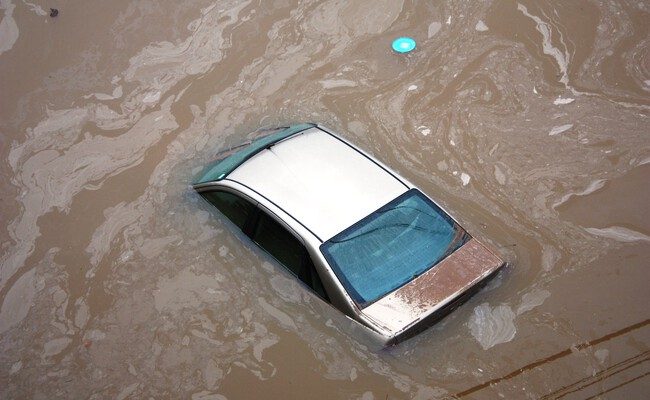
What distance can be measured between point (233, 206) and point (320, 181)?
1.00 meters

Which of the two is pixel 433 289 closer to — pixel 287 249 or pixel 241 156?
pixel 287 249

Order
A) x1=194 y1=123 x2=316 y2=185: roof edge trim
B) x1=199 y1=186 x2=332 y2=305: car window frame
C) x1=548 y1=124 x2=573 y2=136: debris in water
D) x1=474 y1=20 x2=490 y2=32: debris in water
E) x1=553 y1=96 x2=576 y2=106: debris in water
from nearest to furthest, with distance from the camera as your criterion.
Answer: x1=199 y1=186 x2=332 y2=305: car window frame → x1=194 y1=123 x2=316 y2=185: roof edge trim → x1=548 y1=124 x2=573 y2=136: debris in water → x1=553 y1=96 x2=576 y2=106: debris in water → x1=474 y1=20 x2=490 y2=32: debris in water

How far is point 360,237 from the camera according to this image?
504cm

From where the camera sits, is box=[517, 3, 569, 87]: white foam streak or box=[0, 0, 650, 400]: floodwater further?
box=[517, 3, 569, 87]: white foam streak

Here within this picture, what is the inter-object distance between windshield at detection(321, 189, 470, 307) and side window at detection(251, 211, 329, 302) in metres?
0.27

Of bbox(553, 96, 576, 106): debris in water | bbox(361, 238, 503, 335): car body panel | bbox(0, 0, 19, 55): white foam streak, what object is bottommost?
bbox(361, 238, 503, 335): car body panel

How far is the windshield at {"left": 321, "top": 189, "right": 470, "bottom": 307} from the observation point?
495 centimetres

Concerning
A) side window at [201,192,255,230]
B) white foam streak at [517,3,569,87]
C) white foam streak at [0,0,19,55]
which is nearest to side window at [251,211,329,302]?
side window at [201,192,255,230]

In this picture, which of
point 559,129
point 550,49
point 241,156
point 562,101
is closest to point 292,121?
point 241,156

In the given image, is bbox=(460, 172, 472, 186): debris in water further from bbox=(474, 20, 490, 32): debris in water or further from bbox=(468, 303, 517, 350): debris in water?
bbox=(474, 20, 490, 32): debris in water

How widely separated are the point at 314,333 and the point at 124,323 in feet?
6.06

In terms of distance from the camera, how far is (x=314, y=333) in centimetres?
555

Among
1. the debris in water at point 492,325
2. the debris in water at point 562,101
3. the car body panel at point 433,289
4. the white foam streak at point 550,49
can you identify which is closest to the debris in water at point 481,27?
the white foam streak at point 550,49

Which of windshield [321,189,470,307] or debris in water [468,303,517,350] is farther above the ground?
windshield [321,189,470,307]
